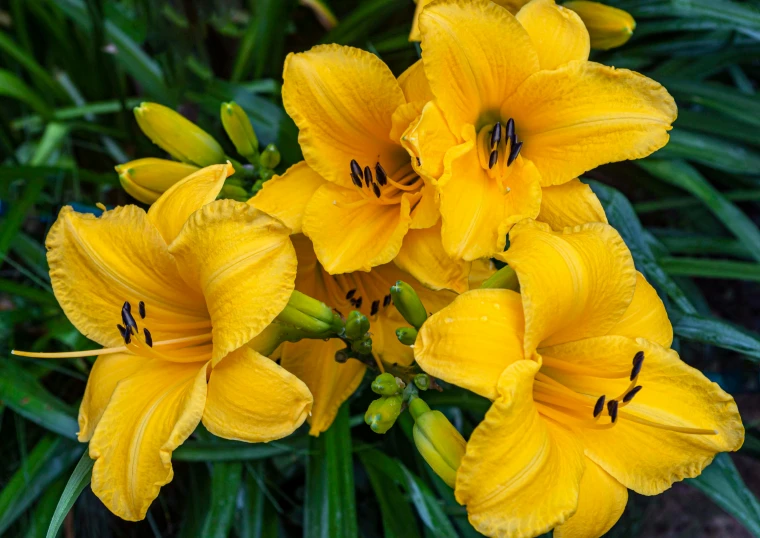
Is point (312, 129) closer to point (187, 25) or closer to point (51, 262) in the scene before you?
point (51, 262)

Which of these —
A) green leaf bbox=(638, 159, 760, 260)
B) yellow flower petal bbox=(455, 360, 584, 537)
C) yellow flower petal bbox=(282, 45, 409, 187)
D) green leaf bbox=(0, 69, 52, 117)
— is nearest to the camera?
yellow flower petal bbox=(455, 360, 584, 537)

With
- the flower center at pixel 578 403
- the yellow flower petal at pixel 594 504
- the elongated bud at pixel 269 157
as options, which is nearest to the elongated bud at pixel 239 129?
the elongated bud at pixel 269 157

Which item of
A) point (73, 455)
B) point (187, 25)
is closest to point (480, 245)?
point (73, 455)

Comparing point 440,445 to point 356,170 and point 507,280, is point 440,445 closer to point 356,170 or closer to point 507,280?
point 507,280

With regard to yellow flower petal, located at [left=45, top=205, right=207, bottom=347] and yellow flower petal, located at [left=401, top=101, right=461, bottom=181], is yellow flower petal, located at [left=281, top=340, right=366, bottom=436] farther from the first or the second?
yellow flower petal, located at [left=401, top=101, right=461, bottom=181]

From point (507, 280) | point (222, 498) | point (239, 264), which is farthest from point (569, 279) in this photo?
point (222, 498)

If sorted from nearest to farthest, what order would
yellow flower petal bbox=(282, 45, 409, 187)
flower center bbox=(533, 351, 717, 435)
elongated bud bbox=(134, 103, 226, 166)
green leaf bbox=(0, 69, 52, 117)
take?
flower center bbox=(533, 351, 717, 435)
yellow flower petal bbox=(282, 45, 409, 187)
elongated bud bbox=(134, 103, 226, 166)
green leaf bbox=(0, 69, 52, 117)

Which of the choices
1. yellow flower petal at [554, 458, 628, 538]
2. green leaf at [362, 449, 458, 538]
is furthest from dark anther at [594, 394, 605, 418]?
green leaf at [362, 449, 458, 538]
